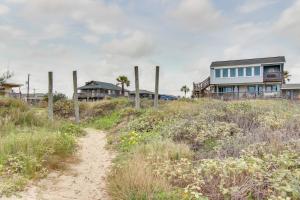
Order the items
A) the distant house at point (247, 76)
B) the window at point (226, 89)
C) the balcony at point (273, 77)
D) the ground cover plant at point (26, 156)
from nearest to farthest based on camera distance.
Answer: the ground cover plant at point (26, 156), the balcony at point (273, 77), the distant house at point (247, 76), the window at point (226, 89)

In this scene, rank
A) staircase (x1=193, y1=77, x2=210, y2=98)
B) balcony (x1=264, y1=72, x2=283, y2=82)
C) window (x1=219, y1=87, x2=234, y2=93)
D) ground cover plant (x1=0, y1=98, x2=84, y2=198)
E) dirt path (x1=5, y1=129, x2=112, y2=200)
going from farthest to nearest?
staircase (x1=193, y1=77, x2=210, y2=98) < window (x1=219, y1=87, x2=234, y2=93) < balcony (x1=264, y1=72, x2=283, y2=82) < ground cover plant (x1=0, y1=98, x2=84, y2=198) < dirt path (x1=5, y1=129, x2=112, y2=200)

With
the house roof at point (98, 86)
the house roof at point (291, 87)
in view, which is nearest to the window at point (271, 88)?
the house roof at point (291, 87)

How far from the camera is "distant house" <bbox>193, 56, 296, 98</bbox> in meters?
38.6

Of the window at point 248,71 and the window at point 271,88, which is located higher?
the window at point 248,71

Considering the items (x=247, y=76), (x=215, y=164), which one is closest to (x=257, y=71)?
(x=247, y=76)

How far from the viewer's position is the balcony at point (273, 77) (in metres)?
38.1

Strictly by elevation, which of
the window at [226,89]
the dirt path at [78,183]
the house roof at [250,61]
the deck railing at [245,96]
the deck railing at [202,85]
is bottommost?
the dirt path at [78,183]

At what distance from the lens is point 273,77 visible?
38375mm

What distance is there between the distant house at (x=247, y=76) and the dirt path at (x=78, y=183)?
29934mm

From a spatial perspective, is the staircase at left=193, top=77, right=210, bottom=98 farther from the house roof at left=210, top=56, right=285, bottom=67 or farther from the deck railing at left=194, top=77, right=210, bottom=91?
the house roof at left=210, top=56, right=285, bottom=67

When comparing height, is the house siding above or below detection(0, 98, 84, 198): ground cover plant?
above

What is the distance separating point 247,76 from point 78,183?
35.8 meters

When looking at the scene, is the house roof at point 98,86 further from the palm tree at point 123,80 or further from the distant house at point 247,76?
the distant house at point 247,76

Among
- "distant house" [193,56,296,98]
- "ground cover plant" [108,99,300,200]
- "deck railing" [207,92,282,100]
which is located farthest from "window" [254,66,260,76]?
"ground cover plant" [108,99,300,200]
